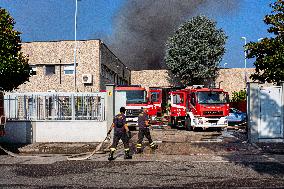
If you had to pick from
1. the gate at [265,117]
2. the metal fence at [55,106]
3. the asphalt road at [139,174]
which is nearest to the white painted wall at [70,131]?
the metal fence at [55,106]

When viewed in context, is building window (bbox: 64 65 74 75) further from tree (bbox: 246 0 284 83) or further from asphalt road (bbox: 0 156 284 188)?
asphalt road (bbox: 0 156 284 188)

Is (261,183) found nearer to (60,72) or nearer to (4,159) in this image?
(4,159)

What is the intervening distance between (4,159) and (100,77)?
26.0m

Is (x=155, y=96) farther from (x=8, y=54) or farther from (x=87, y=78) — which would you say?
(x=8, y=54)

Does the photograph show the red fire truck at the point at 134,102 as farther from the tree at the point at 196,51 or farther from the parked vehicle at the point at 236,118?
the tree at the point at 196,51

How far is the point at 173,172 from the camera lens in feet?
37.1

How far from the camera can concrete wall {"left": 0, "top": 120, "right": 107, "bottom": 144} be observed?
63.4 ft

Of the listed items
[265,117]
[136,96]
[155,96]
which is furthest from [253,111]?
[155,96]

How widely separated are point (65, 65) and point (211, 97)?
20.4 meters

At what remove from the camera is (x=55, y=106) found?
19844 mm

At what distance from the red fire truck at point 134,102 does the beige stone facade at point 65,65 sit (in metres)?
13.9

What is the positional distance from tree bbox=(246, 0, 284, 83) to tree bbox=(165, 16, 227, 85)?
25338 millimetres

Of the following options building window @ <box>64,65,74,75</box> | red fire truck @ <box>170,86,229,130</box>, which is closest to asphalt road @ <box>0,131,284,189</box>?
red fire truck @ <box>170,86,229,130</box>

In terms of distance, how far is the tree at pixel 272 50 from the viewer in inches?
993
